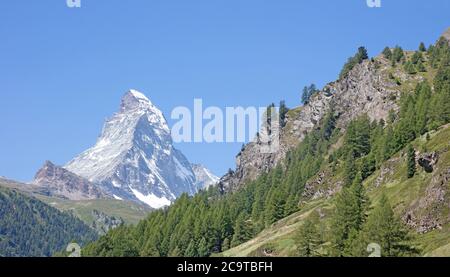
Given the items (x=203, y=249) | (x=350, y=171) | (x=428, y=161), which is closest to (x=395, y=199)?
(x=428, y=161)

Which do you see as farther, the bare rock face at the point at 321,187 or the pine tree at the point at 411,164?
the bare rock face at the point at 321,187

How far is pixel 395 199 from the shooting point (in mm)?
119938

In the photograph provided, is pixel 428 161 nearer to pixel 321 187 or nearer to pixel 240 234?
pixel 240 234

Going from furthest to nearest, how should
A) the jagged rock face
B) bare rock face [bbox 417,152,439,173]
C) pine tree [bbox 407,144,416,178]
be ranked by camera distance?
pine tree [bbox 407,144,416,178] → bare rock face [bbox 417,152,439,173] → the jagged rock face

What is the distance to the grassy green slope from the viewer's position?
3890 inches

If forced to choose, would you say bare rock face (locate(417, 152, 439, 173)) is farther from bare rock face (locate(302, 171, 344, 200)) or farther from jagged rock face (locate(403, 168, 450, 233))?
bare rock face (locate(302, 171, 344, 200))

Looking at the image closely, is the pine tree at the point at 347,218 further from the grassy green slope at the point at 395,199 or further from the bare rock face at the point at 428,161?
the bare rock face at the point at 428,161

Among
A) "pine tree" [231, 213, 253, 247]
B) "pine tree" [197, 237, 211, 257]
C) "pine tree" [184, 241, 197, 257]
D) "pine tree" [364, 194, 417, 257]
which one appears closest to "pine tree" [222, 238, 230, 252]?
"pine tree" [231, 213, 253, 247]

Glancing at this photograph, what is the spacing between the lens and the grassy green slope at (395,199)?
98.8 m

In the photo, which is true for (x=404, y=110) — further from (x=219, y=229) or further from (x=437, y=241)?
(x=437, y=241)

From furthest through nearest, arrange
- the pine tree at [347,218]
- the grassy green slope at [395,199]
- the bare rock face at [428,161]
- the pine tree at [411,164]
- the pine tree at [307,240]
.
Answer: the pine tree at [411,164], the bare rock face at [428,161], the grassy green slope at [395,199], the pine tree at [307,240], the pine tree at [347,218]

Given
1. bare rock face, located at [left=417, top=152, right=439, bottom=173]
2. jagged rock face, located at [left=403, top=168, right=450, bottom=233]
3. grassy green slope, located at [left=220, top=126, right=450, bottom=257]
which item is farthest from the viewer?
bare rock face, located at [left=417, top=152, right=439, bottom=173]

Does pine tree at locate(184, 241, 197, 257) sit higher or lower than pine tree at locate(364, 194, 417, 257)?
higher

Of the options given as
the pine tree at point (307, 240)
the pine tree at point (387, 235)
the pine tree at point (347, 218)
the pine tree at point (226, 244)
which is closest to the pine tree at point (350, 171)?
the pine tree at point (226, 244)
